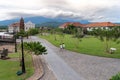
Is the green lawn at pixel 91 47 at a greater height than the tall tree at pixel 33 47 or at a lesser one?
lesser

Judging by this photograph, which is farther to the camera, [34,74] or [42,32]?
[42,32]

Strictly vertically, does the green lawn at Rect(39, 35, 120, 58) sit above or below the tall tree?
below

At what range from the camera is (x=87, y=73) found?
17.4 m

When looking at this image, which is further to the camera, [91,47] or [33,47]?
[91,47]

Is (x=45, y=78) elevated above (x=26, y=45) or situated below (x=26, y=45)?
below

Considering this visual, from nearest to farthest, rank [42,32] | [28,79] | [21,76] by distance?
[28,79] < [21,76] < [42,32]

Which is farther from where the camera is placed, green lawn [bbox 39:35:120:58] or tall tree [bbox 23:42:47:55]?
green lawn [bbox 39:35:120:58]

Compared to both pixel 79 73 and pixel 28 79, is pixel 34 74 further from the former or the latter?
pixel 79 73

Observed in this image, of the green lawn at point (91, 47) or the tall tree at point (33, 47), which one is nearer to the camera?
the tall tree at point (33, 47)

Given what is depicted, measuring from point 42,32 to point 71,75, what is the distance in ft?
304

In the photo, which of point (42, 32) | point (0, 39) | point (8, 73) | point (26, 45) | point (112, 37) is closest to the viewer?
point (8, 73)

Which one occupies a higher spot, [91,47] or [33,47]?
[33,47]

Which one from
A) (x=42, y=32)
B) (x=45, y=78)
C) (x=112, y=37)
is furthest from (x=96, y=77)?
(x=42, y=32)

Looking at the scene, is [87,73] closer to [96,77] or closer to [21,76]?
[96,77]
